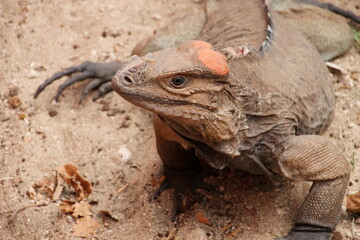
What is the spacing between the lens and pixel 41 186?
525 centimetres

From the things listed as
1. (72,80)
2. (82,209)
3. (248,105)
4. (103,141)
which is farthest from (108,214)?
(72,80)

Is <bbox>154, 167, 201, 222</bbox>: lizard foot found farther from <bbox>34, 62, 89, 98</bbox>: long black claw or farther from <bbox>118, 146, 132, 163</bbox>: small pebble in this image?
<bbox>34, 62, 89, 98</bbox>: long black claw

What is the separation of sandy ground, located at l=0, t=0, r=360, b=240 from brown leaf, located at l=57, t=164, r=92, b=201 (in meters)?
0.11

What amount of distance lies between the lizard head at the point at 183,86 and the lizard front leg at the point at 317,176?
32.2 inches

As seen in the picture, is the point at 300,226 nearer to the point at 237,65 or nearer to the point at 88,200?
the point at 237,65

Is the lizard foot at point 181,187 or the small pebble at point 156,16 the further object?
the small pebble at point 156,16

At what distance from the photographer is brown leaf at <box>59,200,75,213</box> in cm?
498

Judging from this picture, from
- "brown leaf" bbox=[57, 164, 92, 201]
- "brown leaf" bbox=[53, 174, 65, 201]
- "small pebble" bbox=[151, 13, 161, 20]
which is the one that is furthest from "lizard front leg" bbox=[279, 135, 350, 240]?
"small pebble" bbox=[151, 13, 161, 20]

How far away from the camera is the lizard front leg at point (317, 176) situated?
4.58 meters

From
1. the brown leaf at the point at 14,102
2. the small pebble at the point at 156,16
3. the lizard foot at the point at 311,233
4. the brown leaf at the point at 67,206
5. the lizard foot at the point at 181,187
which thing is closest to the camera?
the lizard foot at the point at 311,233

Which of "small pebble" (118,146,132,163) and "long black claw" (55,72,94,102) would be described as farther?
"long black claw" (55,72,94,102)

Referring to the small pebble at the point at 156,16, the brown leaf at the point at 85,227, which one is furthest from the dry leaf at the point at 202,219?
the small pebble at the point at 156,16

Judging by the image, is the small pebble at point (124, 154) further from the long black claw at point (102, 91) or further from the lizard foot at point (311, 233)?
the lizard foot at point (311, 233)

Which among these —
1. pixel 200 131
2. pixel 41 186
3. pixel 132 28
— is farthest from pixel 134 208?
pixel 132 28
